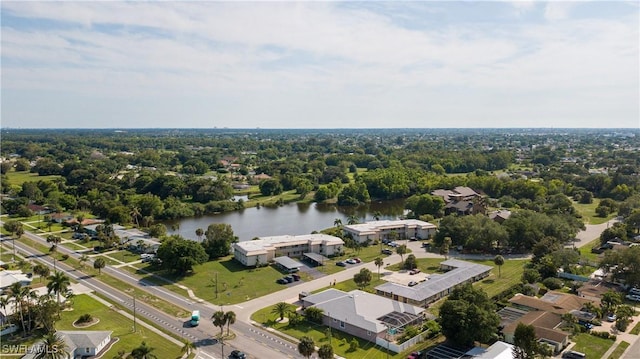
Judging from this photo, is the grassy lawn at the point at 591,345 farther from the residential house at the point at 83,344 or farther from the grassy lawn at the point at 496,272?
the residential house at the point at 83,344

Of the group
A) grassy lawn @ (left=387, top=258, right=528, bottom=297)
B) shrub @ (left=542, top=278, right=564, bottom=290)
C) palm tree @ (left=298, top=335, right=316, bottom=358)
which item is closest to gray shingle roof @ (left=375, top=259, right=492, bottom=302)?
grassy lawn @ (left=387, top=258, right=528, bottom=297)

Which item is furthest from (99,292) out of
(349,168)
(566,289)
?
(349,168)

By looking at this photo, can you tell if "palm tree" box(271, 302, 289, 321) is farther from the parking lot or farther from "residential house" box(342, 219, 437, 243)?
"residential house" box(342, 219, 437, 243)

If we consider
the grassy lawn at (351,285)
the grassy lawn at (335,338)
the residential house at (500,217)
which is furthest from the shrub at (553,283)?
the residential house at (500,217)

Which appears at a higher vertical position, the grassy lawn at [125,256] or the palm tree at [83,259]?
the palm tree at [83,259]

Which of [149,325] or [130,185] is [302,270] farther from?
[130,185]

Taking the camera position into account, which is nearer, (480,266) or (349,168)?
(480,266)
